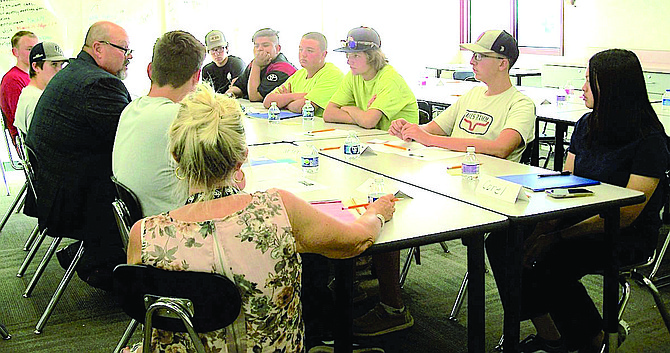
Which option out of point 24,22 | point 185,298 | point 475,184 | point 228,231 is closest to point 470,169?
point 475,184

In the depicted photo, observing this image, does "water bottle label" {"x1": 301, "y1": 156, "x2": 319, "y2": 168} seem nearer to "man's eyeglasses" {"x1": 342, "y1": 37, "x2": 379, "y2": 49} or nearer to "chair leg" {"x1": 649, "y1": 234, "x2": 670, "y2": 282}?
"man's eyeglasses" {"x1": 342, "y1": 37, "x2": 379, "y2": 49}

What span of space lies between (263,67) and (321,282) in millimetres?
3480

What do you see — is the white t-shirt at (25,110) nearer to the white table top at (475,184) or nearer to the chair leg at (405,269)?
the white table top at (475,184)

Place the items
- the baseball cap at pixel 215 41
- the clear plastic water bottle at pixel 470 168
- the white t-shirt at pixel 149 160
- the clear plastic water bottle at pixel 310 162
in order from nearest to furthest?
the white t-shirt at pixel 149 160 < the clear plastic water bottle at pixel 470 168 < the clear plastic water bottle at pixel 310 162 < the baseball cap at pixel 215 41

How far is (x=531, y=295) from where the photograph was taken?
2.70 metres

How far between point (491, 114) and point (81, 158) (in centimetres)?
191

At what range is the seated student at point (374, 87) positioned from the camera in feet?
13.9

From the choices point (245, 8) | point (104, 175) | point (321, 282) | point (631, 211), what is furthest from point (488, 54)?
point (245, 8)

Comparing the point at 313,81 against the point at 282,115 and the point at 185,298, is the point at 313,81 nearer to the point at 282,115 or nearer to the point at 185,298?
the point at 282,115

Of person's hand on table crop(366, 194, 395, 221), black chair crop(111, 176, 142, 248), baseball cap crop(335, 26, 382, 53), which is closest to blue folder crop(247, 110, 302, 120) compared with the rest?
baseball cap crop(335, 26, 382, 53)

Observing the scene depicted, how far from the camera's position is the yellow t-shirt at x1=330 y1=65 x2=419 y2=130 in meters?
4.24

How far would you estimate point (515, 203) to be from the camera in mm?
2467

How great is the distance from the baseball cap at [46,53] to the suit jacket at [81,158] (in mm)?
1858

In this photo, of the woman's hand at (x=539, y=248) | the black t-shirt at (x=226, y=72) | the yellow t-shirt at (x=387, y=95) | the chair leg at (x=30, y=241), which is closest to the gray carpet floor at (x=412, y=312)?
the chair leg at (x=30, y=241)
